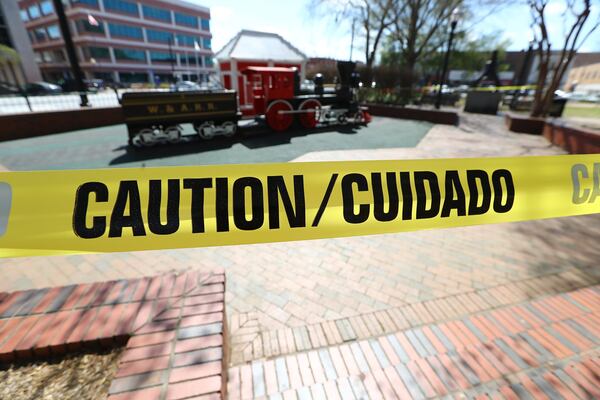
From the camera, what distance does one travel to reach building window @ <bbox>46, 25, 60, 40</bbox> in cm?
5605

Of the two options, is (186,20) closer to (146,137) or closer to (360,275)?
(146,137)

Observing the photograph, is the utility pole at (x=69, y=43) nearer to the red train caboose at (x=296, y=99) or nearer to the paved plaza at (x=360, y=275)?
the red train caboose at (x=296, y=99)

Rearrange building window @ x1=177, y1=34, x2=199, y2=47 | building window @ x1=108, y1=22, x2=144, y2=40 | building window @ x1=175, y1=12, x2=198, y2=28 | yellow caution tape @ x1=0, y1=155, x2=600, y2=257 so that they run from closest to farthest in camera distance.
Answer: yellow caution tape @ x1=0, y1=155, x2=600, y2=257 < building window @ x1=108, y1=22, x2=144, y2=40 < building window @ x1=175, y1=12, x2=198, y2=28 < building window @ x1=177, y1=34, x2=199, y2=47

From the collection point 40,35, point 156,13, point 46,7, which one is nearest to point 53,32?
point 46,7

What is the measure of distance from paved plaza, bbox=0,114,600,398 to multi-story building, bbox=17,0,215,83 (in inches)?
2217

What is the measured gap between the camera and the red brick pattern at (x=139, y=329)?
1.70 m

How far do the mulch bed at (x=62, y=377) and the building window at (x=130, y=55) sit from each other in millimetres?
69366

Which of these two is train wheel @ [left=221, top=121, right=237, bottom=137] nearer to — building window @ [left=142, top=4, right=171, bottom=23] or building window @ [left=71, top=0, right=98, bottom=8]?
building window @ [left=71, top=0, right=98, bottom=8]

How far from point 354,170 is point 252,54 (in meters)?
21.0

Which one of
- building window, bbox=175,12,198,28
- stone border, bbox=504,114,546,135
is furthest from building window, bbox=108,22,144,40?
stone border, bbox=504,114,546,135

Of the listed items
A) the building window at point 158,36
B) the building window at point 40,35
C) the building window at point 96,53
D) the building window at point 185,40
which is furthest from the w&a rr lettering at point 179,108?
the building window at point 40,35

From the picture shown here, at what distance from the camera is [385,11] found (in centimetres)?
2592

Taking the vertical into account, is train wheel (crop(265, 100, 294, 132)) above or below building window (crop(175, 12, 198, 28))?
below

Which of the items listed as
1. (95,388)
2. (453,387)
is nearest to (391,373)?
(453,387)
